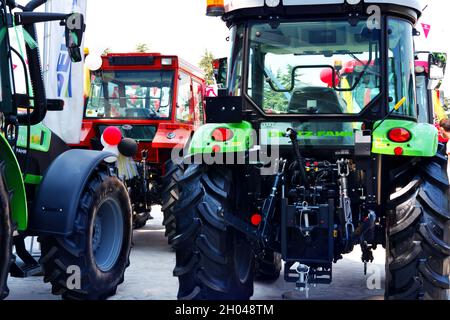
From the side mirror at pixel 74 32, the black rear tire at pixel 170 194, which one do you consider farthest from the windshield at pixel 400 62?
the black rear tire at pixel 170 194

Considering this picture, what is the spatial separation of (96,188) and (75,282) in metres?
0.75

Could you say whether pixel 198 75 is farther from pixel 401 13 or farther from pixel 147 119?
pixel 401 13

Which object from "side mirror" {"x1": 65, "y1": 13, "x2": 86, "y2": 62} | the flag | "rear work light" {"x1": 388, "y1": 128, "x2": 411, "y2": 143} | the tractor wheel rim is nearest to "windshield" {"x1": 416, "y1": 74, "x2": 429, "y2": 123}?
the flag

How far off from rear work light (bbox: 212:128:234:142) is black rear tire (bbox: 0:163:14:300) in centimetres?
149

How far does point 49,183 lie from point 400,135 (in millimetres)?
2530

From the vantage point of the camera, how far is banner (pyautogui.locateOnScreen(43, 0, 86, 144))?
601 cm

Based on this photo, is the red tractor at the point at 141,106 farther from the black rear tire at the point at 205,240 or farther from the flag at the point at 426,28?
the black rear tire at the point at 205,240

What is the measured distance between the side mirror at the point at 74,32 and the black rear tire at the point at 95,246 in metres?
1.08

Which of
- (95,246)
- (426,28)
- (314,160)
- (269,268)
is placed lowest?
(269,268)

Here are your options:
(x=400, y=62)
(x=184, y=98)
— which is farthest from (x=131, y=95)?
(x=400, y=62)

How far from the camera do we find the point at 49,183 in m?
5.16

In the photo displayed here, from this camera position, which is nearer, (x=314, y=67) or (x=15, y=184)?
(x=15, y=184)

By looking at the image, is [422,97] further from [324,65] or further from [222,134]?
[222,134]

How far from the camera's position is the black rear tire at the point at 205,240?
4758 millimetres
